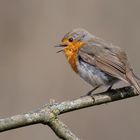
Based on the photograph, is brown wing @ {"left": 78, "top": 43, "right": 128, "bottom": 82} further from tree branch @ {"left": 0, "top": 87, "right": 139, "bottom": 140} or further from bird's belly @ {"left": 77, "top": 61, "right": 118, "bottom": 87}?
tree branch @ {"left": 0, "top": 87, "right": 139, "bottom": 140}

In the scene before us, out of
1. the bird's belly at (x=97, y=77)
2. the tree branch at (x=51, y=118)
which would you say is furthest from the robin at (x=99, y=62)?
the tree branch at (x=51, y=118)

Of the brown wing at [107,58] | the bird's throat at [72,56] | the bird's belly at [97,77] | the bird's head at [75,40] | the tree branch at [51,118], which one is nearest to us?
the tree branch at [51,118]

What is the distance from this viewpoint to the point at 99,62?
650 centimetres

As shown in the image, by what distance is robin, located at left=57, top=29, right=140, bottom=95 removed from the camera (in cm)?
630

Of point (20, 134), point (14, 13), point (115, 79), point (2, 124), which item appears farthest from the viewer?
point (14, 13)

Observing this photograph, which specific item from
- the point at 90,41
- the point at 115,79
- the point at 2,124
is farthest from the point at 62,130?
the point at 90,41

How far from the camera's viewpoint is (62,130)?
4.49 metres

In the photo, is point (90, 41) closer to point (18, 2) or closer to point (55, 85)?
point (55, 85)

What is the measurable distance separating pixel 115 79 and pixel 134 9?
3.04 meters

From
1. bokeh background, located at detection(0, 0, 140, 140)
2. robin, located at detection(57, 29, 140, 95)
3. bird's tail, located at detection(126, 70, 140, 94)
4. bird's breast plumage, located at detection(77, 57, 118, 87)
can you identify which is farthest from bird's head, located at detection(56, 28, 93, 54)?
bokeh background, located at detection(0, 0, 140, 140)

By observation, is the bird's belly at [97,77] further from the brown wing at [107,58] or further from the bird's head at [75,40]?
the bird's head at [75,40]

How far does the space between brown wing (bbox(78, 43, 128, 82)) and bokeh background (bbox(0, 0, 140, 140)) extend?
1887 millimetres

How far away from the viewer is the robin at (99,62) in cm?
630

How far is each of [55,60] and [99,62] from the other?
2.70 metres
